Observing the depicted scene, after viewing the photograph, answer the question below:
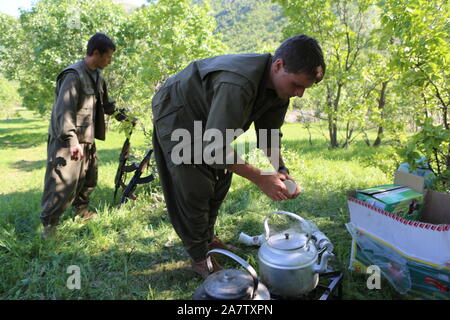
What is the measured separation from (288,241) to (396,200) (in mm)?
924

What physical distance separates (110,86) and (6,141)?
22.2ft

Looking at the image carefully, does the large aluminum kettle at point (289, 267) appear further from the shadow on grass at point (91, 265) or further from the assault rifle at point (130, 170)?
the assault rifle at point (130, 170)

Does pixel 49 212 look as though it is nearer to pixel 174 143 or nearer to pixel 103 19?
pixel 174 143

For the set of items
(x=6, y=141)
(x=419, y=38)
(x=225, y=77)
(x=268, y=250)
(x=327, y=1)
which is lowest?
(x=6, y=141)

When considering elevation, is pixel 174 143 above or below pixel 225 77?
below

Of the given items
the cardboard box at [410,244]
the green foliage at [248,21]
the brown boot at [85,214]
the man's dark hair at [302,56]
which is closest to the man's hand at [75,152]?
the brown boot at [85,214]

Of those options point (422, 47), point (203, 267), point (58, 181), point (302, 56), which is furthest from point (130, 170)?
point (422, 47)

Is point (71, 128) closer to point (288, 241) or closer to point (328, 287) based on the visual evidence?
point (288, 241)

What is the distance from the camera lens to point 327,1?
7215mm

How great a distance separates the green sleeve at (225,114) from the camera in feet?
5.39

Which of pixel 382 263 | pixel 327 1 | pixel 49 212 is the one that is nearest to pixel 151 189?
pixel 49 212

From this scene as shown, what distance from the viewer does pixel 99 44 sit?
309cm

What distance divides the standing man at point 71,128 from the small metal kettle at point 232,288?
7.04 feet

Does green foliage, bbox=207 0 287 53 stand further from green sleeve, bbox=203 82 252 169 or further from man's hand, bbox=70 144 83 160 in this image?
green sleeve, bbox=203 82 252 169
